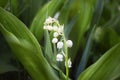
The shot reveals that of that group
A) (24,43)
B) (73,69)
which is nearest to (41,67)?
(24,43)

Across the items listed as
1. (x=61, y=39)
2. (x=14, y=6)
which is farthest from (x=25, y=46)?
(x=14, y=6)

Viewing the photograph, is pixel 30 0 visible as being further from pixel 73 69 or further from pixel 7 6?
pixel 73 69

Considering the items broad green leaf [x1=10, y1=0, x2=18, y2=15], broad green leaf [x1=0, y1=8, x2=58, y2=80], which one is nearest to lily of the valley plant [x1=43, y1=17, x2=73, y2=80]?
broad green leaf [x1=0, y1=8, x2=58, y2=80]

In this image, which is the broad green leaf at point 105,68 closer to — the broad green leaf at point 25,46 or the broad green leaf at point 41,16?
the broad green leaf at point 25,46

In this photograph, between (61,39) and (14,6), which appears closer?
(61,39)

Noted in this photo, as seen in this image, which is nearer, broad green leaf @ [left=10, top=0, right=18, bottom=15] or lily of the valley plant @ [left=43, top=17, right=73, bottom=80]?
lily of the valley plant @ [left=43, top=17, right=73, bottom=80]

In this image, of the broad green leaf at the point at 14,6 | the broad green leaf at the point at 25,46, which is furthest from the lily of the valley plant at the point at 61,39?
the broad green leaf at the point at 14,6

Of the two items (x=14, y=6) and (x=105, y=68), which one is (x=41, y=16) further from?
(x=105, y=68)

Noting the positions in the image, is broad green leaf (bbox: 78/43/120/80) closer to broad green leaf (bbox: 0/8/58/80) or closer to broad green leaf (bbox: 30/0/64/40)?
broad green leaf (bbox: 0/8/58/80)
